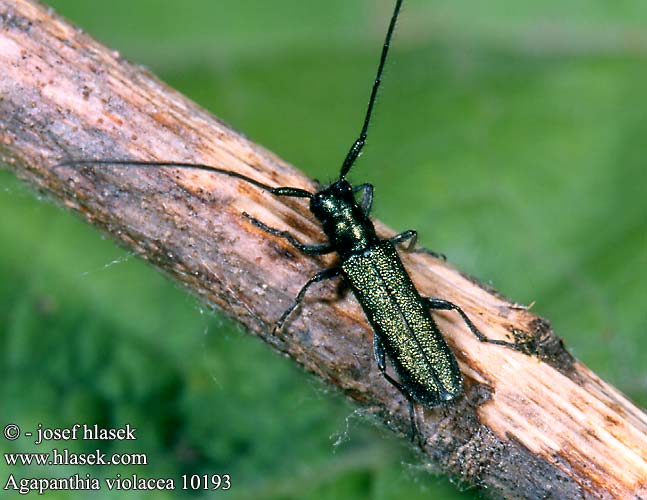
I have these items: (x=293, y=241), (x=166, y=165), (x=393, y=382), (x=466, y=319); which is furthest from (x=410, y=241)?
(x=166, y=165)

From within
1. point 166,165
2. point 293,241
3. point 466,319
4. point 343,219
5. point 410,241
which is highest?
point 343,219

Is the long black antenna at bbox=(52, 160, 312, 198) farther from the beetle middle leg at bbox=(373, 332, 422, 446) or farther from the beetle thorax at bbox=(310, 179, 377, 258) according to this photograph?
the beetle middle leg at bbox=(373, 332, 422, 446)

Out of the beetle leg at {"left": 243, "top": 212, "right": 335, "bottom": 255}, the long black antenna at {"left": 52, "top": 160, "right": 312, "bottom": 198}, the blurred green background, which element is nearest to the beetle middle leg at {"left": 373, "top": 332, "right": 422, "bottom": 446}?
the blurred green background

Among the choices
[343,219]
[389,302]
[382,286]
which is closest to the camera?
[389,302]

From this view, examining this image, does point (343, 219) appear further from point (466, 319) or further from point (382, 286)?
point (466, 319)

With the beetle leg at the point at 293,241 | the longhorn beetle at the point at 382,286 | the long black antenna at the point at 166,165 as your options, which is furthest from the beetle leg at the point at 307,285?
the long black antenna at the point at 166,165

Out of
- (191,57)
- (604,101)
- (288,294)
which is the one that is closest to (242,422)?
(288,294)

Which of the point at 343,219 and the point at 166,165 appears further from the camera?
the point at 343,219

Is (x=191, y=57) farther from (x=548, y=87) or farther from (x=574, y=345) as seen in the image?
(x=574, y=345)
